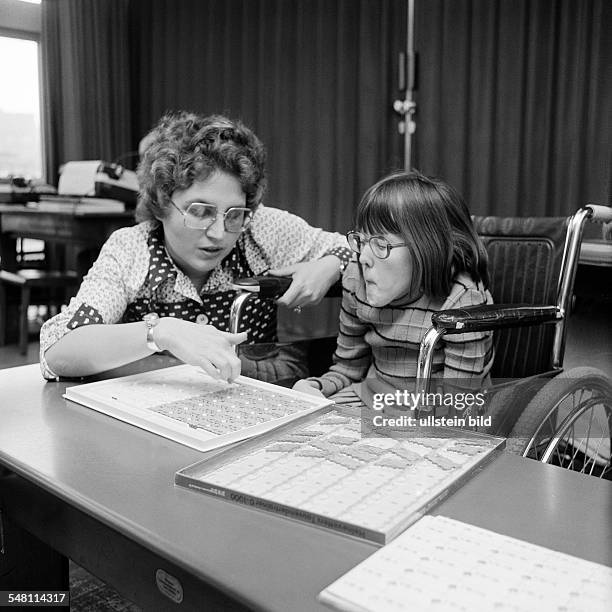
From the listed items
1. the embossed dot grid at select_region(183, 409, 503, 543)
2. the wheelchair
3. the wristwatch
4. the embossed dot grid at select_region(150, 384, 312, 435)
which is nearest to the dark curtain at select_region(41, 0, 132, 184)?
the wheelchair

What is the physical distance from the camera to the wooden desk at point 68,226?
147 inches

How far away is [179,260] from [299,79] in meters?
2.97

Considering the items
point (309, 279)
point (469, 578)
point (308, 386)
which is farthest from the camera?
point (309, 279)

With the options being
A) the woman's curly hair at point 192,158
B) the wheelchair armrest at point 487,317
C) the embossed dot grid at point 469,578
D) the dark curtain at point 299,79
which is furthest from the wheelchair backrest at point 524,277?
the dark curtain at point 299,79

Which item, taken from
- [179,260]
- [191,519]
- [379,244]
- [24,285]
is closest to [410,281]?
[379,244]

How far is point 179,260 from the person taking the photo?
1.55 metres

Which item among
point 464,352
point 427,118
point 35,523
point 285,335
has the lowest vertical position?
point 285,335

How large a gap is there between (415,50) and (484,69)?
402 millimetres

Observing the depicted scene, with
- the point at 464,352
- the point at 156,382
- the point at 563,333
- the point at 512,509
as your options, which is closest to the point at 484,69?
the point at 563,333

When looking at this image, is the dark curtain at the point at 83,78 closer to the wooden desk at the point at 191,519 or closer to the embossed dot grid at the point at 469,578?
the wooden desk at the point at 191,519

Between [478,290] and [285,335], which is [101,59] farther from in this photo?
[478,290]

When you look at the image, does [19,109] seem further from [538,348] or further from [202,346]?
[202,346]

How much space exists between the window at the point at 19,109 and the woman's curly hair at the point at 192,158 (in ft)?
12.5

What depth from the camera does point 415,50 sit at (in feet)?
12.0
